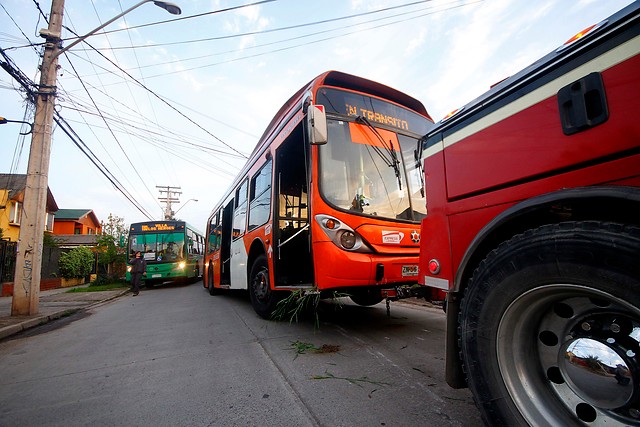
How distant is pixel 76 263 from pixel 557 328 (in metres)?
24.4

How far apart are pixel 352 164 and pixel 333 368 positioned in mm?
2300

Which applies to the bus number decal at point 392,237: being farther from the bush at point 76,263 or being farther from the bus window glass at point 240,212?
the bush at point 76,263

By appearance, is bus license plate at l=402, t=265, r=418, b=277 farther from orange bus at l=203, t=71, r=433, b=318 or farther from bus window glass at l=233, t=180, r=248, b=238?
bus window glass at l=233, t=180, r=248, b=238

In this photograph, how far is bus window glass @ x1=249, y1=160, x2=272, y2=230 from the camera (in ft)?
16.2

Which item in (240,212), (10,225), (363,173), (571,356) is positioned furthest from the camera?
(10,225)

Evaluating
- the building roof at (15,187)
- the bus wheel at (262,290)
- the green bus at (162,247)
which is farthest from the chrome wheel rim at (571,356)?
the building roof at (15,187)

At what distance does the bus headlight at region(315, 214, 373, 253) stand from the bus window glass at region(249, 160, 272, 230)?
61.9 inches

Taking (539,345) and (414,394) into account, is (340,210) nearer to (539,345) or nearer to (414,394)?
(414,394)

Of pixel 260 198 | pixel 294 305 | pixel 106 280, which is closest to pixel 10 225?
pixel 106 280

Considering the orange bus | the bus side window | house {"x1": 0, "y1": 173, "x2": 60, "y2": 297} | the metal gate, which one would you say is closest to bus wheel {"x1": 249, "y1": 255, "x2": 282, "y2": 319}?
the orange bus

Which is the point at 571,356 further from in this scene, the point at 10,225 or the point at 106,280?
the point at 10,225

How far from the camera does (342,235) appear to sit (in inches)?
133

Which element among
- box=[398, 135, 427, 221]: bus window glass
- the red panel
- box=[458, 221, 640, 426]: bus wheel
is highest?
box=[398, 135, 427, 221]: bus window glass

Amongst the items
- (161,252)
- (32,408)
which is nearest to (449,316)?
(32,408)
